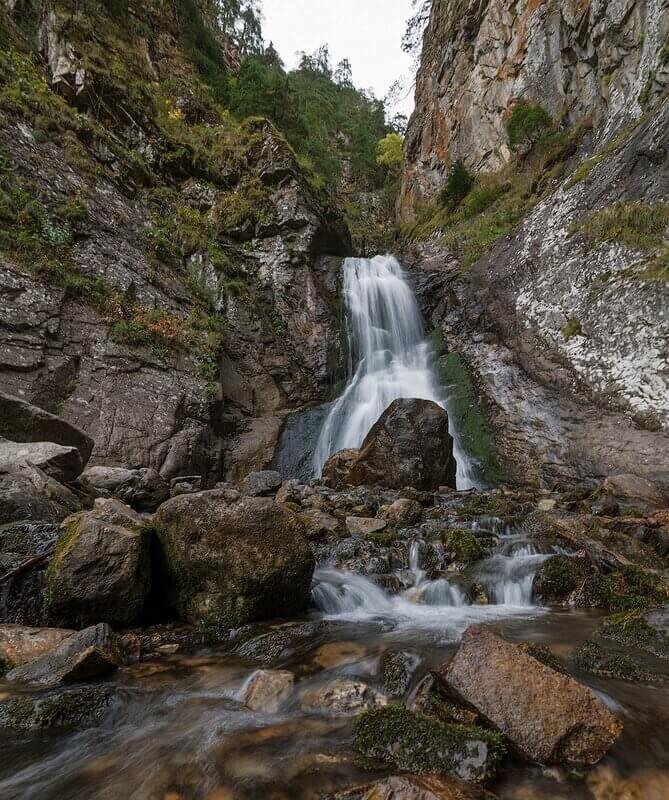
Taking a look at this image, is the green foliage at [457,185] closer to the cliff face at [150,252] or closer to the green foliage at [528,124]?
the green foliage at [528,124]

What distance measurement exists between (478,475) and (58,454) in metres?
9.00

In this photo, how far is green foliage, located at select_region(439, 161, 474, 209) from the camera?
72.3 feet

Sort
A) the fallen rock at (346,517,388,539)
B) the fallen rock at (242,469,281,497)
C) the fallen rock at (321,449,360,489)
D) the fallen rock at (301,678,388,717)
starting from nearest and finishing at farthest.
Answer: the fallen rock at (301,678,388,717)
the fallen rock at (346,517,388,539)
the fallen rock at (242,469,281,497)
the fallen rock at (321,449,360,489)

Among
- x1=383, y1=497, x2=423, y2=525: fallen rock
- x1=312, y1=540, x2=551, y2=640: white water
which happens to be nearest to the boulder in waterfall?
x1=312, y1=540, x2=551, y2=640: white water

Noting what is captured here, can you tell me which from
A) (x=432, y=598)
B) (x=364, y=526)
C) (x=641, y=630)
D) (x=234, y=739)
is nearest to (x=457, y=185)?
(x=364, y=526)

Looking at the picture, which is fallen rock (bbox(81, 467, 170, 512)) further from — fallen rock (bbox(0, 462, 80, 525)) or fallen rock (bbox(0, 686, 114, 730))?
fallen rock (bbox(0, 686, 114, 730))

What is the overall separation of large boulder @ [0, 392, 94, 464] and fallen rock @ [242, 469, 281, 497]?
3182 millimetres

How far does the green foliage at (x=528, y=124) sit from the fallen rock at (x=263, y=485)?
60.1 feet

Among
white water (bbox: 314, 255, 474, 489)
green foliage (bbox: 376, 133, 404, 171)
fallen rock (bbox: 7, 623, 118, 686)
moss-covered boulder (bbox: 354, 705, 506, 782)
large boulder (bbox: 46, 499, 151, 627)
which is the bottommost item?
moss-covered boulder (bbox: 354, 705, 506, 782)

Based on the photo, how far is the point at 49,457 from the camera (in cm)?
579

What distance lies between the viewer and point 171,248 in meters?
15.0

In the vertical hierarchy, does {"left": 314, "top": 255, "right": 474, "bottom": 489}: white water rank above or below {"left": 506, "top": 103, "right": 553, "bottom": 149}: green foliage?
below

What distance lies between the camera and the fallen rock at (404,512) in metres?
6.72

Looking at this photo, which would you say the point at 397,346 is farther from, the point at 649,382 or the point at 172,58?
the point at 172,58
